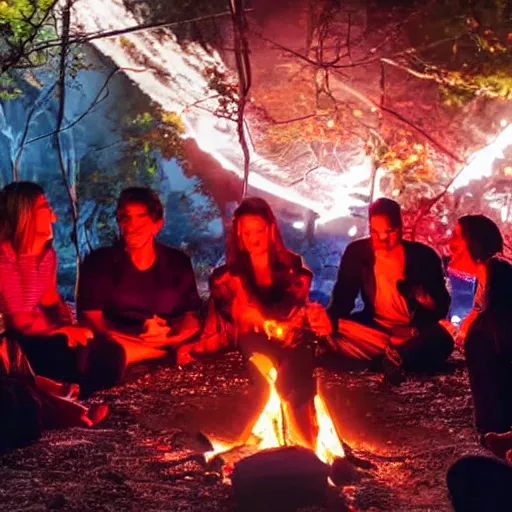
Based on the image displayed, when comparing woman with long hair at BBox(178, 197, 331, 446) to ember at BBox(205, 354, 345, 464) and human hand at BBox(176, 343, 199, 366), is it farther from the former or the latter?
ember at BBox(205, 354, 345, 464)

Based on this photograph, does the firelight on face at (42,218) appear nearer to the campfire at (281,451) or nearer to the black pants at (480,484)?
the campfire at (281,451)

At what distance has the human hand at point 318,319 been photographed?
5.41m

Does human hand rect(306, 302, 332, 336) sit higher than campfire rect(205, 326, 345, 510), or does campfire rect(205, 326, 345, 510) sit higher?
human hand rect(306, 302, 332, 336)

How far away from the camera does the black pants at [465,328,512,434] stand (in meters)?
3.97

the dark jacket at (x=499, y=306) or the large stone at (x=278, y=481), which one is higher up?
the dark jacket at (x=499, y=306)

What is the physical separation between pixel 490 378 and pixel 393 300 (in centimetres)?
175

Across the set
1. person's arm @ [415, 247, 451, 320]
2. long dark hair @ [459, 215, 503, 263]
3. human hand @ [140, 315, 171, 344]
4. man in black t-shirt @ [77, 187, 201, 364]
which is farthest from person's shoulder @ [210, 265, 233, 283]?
long dark hair @ [459, 215, 503, 263]

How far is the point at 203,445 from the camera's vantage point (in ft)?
13.7

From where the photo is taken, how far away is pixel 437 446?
161 inches

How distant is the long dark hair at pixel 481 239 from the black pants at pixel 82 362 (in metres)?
2.76

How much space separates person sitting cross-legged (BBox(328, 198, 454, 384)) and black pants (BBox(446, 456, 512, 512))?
65.0 inches

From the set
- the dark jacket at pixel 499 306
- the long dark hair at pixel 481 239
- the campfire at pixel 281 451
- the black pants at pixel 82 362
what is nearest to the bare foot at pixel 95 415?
the black pants at pixel 82 362

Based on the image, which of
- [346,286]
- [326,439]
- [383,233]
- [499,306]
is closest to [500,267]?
[499,306]

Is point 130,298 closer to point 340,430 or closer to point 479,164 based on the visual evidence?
point 340,430
